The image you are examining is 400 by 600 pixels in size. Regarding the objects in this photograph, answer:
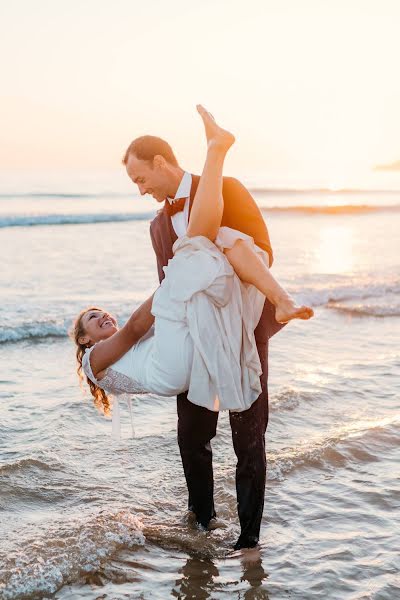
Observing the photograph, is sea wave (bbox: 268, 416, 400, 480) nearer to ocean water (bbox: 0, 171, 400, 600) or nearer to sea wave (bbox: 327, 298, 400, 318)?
ocean water (bbox: 0, 171, 400, 600)

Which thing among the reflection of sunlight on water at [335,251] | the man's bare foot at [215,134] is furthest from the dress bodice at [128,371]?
the reflection of sunlight on water at [335,251]

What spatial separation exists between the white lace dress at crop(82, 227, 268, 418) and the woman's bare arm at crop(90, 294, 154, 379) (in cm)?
12

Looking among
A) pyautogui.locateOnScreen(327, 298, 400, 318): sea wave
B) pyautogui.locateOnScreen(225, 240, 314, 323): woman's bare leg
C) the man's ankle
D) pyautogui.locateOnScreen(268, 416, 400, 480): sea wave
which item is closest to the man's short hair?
pyautogui.locateOnScreen(225, 240, 314, 323): woman's bare leg

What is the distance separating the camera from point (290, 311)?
3.54 m

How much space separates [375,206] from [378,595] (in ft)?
120

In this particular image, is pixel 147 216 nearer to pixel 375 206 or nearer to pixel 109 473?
pixel 375 206

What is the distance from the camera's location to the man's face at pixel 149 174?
379cm

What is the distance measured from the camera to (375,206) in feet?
128

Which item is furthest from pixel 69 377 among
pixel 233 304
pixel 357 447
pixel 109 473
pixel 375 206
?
pixel 375 206

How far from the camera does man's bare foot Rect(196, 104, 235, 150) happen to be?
11.7 feet

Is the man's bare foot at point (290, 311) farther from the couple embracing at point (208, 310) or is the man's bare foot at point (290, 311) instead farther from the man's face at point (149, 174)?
the man's face at point (149, 174)

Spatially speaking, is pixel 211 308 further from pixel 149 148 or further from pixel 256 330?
pixel 149 148

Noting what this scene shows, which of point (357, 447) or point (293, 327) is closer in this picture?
point (357, 447)

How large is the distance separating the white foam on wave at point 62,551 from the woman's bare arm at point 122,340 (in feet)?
3.04
